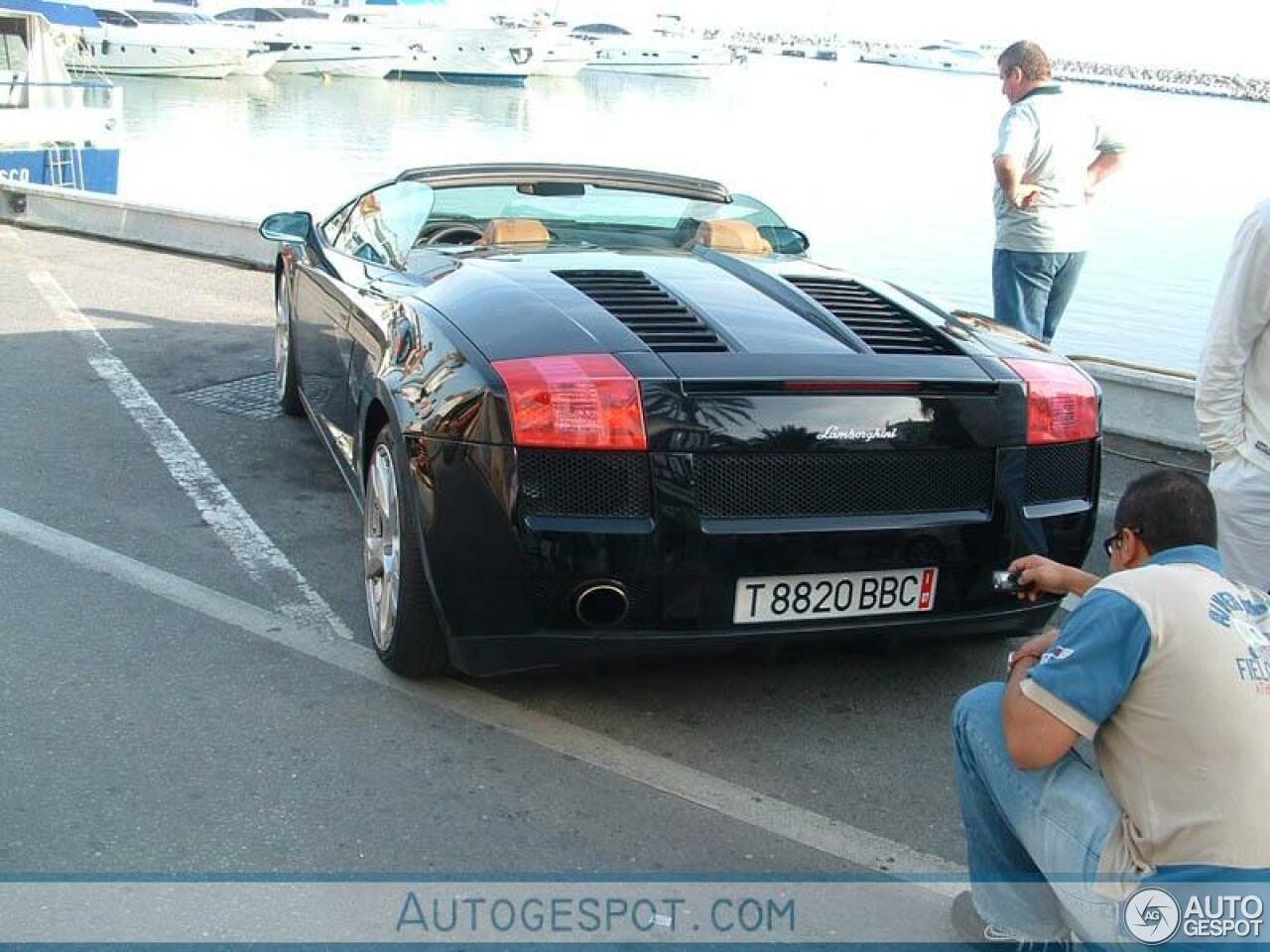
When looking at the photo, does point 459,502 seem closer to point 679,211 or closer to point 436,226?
point 436,226

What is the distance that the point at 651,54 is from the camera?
8150 cm

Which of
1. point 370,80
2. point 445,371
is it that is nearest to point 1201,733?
point 445,371

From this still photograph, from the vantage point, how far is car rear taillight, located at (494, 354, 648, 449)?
12.3 ft

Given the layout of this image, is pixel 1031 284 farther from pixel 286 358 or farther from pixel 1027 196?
pixel 286 358

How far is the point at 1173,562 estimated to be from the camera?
2.65 meters

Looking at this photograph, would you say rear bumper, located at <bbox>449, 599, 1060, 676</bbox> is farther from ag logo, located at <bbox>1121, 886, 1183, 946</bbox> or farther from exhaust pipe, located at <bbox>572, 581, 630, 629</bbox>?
ag logo, located at <bbox>1121, 886, 1183, 946</bbox>

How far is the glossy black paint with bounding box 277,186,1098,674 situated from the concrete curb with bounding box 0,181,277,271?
917cm

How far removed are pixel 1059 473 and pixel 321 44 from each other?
61683 millimetres

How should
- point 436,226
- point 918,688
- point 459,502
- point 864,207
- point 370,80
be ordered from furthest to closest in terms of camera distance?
point 370,80 < point 864,207 < point 436,226 < point 918,688 < point 459,502

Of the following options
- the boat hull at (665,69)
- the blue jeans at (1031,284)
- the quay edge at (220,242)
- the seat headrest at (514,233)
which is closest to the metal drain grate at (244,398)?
the seat headrest at (514,233)

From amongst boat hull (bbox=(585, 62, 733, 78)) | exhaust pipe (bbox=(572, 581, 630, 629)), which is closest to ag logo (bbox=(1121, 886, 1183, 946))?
exhaust pipe (bbox=(572, 581, 630, 629))

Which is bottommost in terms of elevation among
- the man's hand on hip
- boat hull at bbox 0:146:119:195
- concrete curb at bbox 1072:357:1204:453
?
boat hull at bbox 0:146:119:195

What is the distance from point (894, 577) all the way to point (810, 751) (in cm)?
53

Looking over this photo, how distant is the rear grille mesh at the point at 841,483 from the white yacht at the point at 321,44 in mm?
59950
